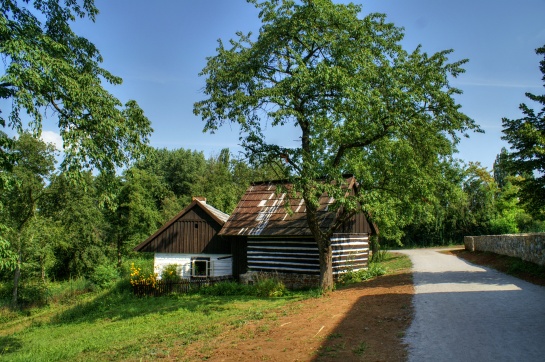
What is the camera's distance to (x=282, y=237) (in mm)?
20859

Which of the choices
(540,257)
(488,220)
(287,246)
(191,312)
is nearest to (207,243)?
(287,246)

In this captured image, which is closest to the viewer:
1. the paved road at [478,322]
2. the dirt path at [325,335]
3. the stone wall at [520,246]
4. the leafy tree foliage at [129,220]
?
the paved road at [478,322]

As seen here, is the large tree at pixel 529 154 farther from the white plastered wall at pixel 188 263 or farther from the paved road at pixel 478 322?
the white plastered wall at pixel 188 263

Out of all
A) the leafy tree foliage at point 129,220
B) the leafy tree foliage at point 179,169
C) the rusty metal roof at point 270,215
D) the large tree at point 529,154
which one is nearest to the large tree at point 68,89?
the rusty metal roof at point 270,215

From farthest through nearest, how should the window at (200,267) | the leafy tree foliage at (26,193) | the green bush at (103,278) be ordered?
the green bush at (103,278)
the leafy tree foliage at (26,193)
the window at (200,267)

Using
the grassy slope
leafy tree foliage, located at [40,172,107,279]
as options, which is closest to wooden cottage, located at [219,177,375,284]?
the grassy slope

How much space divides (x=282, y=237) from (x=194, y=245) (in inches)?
265

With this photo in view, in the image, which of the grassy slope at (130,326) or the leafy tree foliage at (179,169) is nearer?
the grassy slope at (130,326)

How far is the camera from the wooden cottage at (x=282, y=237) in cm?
2005

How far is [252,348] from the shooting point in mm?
9305

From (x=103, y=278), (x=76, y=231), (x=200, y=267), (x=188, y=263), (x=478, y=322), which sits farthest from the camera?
(x=76, y=231)

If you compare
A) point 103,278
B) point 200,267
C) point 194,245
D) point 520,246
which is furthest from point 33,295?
point 520,246

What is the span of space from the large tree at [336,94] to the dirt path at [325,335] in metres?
3.72

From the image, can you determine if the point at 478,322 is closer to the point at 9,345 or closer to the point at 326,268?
the point at 326,268
